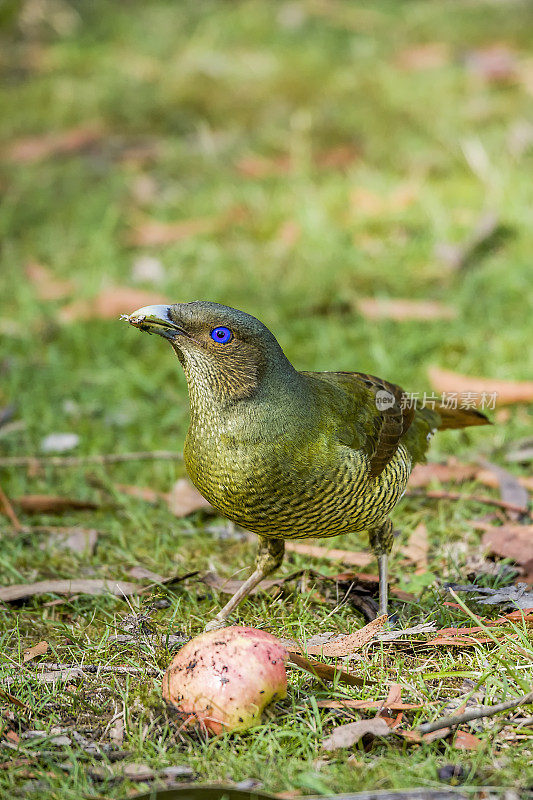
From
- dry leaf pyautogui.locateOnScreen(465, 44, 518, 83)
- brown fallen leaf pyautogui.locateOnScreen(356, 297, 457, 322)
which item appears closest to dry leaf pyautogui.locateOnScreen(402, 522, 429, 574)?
brown fallen leaf pyautogui.locateOnScreen(356, 297, 457, 322)

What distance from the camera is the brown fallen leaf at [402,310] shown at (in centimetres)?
622

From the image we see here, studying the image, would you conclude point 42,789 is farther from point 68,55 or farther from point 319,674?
point 68,55

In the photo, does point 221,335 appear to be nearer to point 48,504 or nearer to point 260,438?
point 260,438

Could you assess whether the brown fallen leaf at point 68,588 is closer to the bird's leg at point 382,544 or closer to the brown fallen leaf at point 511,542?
the bird's leg at point 382,544

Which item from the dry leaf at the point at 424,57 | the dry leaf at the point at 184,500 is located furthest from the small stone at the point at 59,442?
the dry leaf at the point at 424,57

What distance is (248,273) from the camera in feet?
22.4

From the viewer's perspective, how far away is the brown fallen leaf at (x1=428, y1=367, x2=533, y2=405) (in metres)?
5.22

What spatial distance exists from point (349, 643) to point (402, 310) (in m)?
3.32

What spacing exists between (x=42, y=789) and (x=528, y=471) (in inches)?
115

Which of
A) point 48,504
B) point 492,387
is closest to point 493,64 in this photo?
point 492,387

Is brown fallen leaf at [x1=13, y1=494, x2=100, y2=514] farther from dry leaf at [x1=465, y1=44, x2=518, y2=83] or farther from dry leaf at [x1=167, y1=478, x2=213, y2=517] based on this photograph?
dry leaf at [x1=465, y1=44, x2=518, y2=83]

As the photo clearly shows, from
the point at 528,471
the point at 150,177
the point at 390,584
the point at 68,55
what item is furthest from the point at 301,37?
the point at 390,584

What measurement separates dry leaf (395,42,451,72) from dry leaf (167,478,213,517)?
6742mm

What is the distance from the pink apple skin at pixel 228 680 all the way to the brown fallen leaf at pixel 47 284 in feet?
14.1
